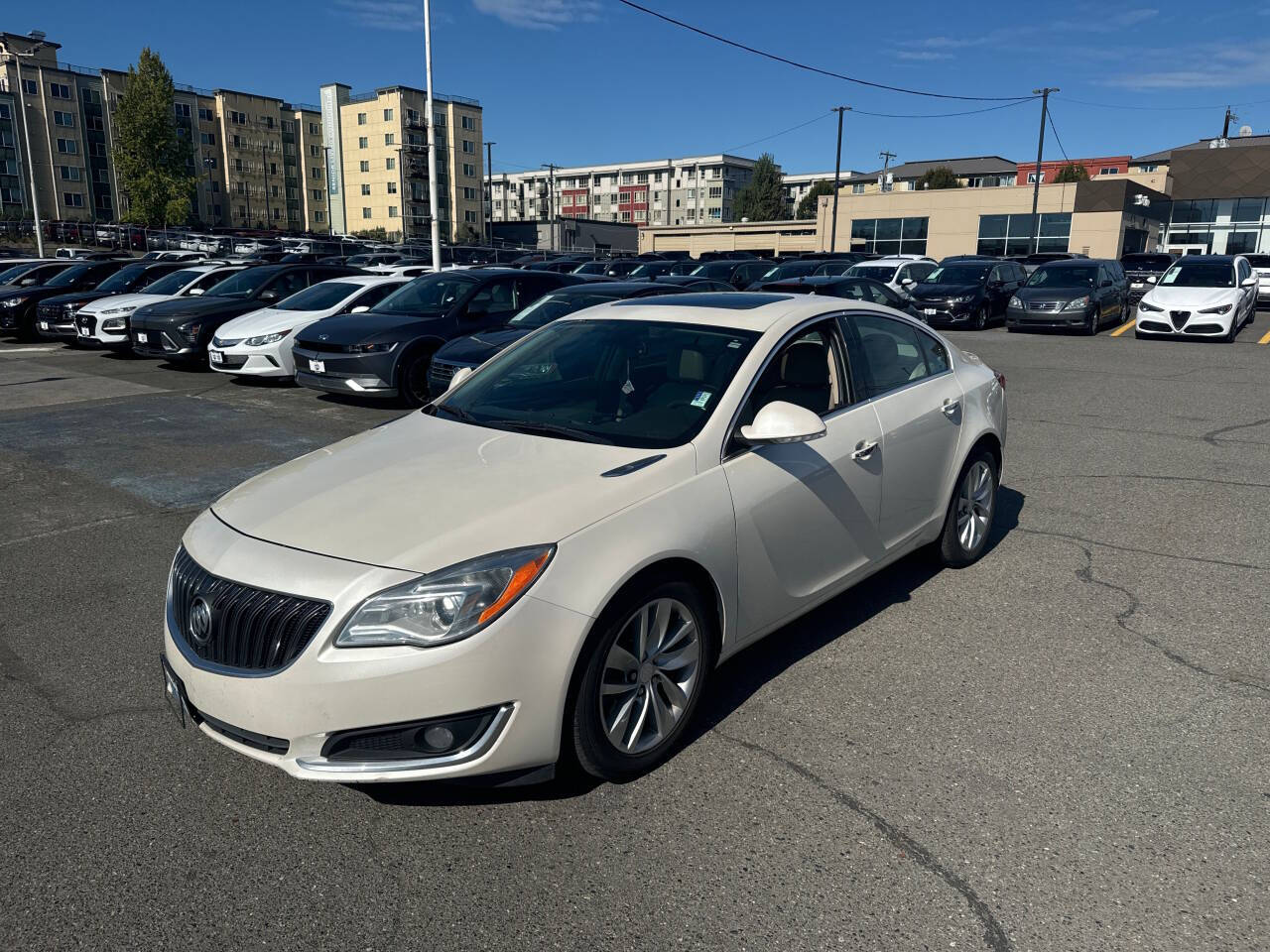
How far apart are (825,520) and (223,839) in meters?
2.51

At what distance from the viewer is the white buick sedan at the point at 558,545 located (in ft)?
8.87

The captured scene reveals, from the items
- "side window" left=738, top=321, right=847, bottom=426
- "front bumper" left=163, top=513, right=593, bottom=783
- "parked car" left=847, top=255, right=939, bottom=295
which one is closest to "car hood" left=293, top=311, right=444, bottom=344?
"side window" left=738, top=321, right=847, bottom=426

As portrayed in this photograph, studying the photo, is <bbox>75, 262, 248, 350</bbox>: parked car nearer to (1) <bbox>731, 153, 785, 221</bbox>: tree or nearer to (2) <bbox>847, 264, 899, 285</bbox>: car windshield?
(2) <bbox>847, 264, 899, 285</bbox>: car windshield

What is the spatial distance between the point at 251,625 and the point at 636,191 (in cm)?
12589

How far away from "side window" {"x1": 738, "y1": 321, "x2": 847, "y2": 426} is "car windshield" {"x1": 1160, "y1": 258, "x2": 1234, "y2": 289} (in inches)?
695

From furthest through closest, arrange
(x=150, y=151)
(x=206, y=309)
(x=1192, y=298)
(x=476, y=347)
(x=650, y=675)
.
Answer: (x=150, y=151), (x=1192, y=298), (x=206, y=309), (x=476, y=347), (x=650, y=675)

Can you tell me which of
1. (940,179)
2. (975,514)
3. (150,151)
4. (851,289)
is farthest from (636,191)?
(975,514)

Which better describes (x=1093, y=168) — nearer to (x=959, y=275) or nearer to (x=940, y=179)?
(x=940, y=179)

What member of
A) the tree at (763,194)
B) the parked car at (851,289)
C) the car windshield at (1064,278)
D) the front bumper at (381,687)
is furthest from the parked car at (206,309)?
the tree at (763,194)

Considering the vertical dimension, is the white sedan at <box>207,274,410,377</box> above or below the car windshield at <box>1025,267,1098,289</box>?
below

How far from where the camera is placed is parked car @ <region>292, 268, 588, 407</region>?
1055 centimetres

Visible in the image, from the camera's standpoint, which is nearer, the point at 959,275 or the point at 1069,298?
the point at 1069,298

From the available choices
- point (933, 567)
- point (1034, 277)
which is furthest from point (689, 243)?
point (933, 567)

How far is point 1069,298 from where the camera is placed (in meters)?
18.9
